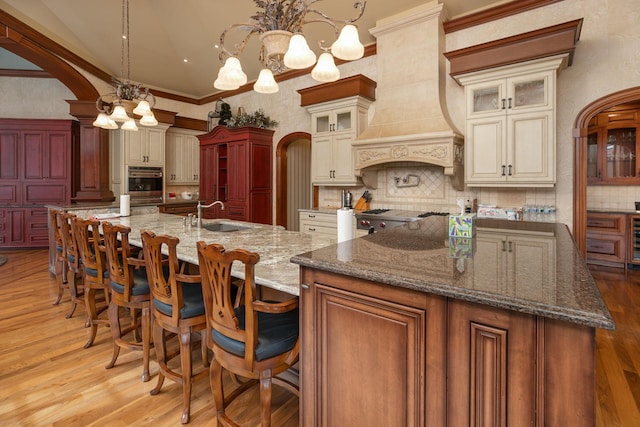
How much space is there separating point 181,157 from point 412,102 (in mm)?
5658

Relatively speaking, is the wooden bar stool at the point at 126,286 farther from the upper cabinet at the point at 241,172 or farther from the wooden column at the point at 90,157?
the wooden column at the point at 90,157

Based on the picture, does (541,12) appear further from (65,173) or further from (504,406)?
(65,173)

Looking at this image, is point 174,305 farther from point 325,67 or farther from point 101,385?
point 325,67

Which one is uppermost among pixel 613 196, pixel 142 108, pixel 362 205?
pixel 142 108

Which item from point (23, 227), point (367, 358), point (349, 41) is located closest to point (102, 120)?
point (349, 41)

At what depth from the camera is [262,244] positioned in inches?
97.0

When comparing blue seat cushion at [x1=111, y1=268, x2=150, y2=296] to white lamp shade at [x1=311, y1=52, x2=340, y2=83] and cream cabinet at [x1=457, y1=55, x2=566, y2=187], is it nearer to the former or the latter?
white lamp shade at [x1=311, y1=52, x2=340, y2=83]

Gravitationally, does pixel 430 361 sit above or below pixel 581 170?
below

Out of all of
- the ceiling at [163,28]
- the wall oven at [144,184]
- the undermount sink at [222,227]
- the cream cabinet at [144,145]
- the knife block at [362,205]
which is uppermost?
the ceiling at [163,28]

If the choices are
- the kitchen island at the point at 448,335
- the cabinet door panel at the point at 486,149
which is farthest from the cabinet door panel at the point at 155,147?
the kitchen island at the point at 448,335

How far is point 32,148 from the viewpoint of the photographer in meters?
6.65

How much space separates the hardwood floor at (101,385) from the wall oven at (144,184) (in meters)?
3.59

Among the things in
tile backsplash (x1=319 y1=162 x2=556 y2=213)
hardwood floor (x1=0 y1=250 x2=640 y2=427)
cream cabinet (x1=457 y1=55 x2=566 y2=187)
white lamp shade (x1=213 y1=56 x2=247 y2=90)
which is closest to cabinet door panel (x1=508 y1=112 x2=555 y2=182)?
cream cabinet (x1=457 y1=55 x2=566 y2=187)

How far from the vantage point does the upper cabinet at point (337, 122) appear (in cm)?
459
